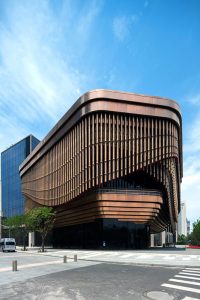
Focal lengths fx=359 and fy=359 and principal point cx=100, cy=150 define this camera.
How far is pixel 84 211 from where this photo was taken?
174ft

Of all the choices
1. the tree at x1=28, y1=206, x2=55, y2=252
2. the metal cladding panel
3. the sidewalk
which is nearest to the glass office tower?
the tree at x1=28, y1=206, x2=55, y2=252

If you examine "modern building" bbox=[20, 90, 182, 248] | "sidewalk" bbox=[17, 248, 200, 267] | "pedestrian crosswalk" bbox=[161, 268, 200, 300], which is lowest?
"sidewalk" bbox=[17, 248, 200, 267]

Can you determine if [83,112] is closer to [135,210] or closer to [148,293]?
[135,210]

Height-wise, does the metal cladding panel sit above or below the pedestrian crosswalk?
above

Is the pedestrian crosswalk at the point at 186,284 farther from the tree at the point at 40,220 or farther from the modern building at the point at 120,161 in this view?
the tree at the point at 40,220

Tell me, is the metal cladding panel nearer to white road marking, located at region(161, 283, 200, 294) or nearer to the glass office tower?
white road marking, located at region(161, 283, 200, 294)

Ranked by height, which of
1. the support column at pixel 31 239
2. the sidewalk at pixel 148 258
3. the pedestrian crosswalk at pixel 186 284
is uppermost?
the pedestrian crosswalk at pixel 186 284

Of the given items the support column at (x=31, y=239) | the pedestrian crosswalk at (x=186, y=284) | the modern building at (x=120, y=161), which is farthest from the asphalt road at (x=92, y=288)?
the support column at (x=31, y=239)

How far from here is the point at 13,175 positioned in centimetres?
12500

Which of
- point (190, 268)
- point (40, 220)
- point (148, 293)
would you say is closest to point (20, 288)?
point (148, 293)

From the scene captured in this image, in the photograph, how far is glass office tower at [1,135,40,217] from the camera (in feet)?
381

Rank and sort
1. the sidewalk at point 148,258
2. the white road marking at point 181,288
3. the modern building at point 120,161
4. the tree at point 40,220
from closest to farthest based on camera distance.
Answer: the white road marking at point 181,288
the sidewalk at point 148,258
the modern building at point 120,161
the tree at point 40,220

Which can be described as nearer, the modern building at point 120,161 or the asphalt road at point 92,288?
the asphalt road at point 92,288

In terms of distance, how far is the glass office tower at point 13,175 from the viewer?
116125 millimetres
